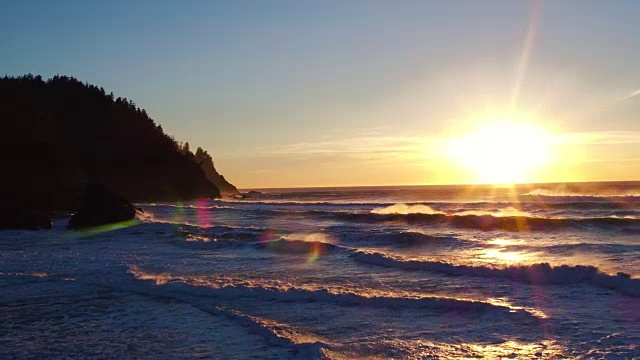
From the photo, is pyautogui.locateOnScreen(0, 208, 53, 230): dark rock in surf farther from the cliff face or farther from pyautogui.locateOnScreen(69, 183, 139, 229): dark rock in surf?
the cliff face

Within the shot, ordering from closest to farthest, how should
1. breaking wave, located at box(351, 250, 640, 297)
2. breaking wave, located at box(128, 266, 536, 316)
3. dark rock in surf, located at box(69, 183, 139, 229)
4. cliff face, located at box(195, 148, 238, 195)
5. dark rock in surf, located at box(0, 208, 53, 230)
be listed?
breaking wave, located at box(128, 266, 536, 316), breaking wave, located at box(351, 250, 640, 297), dark rock in surf, located at box(0, 208, 53, 230), dark rock in surf, located at box(69, 183, 139, 229), cliff face, located at box(195, 148, 238, 195)

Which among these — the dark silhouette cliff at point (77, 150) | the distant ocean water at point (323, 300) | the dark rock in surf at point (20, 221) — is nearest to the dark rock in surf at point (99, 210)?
the dark rock in surf at point (20, 221)

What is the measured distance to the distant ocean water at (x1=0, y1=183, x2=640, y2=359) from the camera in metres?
9.34

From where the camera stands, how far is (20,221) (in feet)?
115

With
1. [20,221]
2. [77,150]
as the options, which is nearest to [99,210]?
[20,221]

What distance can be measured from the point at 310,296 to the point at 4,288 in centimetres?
812

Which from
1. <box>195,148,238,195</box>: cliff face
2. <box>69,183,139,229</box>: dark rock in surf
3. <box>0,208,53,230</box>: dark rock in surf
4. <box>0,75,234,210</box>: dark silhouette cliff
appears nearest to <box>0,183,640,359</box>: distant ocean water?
<box>0,208,53,230</box>: dark rock in surf

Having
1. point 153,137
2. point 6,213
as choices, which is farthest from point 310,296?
point 153,137

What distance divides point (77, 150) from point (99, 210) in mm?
44625

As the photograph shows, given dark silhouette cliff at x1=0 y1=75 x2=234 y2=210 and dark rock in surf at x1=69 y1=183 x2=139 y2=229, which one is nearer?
dark rock in surf at x1=69 y1=183 x2=139 y2=229

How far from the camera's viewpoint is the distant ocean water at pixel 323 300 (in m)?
9.34

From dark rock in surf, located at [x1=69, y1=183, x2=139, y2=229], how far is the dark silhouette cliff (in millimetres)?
17505

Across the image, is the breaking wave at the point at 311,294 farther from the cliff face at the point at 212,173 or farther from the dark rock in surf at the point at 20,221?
the cliff face at the point at 212,173

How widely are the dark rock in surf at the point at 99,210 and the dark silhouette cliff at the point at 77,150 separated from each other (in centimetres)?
1751
